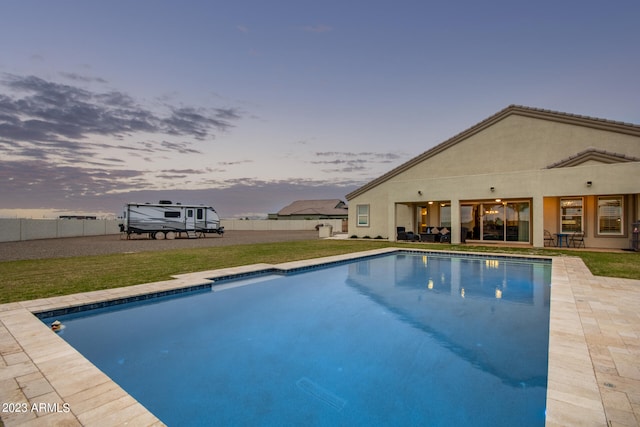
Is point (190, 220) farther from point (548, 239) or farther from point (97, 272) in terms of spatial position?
point (548, 239)

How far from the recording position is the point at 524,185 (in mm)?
15969

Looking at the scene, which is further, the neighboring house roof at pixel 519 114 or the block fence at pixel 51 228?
the block fence at pixel 51 228

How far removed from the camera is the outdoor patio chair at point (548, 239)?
16.3 m

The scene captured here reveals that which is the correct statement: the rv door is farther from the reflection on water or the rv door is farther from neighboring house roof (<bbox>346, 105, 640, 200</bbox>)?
the reflection on water

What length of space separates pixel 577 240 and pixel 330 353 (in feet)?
55.3

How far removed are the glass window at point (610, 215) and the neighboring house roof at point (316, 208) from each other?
1771 inches

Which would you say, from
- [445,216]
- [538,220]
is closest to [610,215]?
[538,220]

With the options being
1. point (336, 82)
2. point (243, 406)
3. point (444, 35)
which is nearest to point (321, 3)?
point (336, 82)

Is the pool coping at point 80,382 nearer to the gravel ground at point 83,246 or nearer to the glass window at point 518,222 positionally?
the gravel ground at point 83,246

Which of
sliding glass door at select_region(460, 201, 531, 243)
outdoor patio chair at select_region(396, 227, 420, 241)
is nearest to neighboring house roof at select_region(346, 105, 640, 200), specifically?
sliding glass door at select_region(460, 201, 531, 243)

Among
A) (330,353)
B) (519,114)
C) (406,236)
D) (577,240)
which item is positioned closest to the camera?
(330,353)

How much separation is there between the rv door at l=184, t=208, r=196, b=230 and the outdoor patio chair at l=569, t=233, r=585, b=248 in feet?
84.7

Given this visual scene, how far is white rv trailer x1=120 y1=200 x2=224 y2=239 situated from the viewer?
2391 centimetres

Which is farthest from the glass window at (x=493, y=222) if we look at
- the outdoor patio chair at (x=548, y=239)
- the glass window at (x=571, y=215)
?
the glass window at (x=571, y=215)
